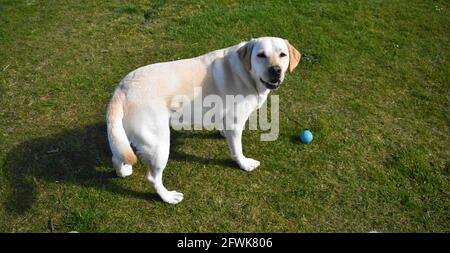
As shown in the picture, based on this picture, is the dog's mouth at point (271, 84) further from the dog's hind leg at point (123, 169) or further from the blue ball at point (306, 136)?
the dog's hind leg at point (123, 169)

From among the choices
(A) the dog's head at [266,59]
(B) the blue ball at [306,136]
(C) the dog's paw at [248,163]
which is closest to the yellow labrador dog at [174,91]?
(A) the dog's head at [266,59]

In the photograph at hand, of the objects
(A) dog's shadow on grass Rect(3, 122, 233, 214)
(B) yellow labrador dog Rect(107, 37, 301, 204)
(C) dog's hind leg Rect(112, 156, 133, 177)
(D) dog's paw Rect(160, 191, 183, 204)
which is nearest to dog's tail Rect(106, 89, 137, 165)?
(B) yellow labrador dog Rect(107, 37, 301, 204)

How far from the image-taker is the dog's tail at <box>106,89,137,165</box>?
325 centimetres

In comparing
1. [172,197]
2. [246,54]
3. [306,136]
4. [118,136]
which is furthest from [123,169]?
[306,136]

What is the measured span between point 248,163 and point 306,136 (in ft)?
2.67

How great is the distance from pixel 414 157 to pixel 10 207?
441 cm

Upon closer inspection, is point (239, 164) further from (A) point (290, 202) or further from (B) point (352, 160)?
(B) point (352, 160)

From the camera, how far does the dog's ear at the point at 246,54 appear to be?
3779mm

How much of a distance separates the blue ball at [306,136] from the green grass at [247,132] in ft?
0.25

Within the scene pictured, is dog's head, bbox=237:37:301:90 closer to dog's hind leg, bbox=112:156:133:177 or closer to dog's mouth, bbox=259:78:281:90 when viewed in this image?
dog's mouth, bbox=259:78:281:90

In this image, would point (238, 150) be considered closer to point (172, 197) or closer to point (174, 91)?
point (172, 197)

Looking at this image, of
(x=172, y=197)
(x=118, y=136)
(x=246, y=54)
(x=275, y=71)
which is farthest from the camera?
(x=172, y=197)

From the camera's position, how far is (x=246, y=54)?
3809 mm
